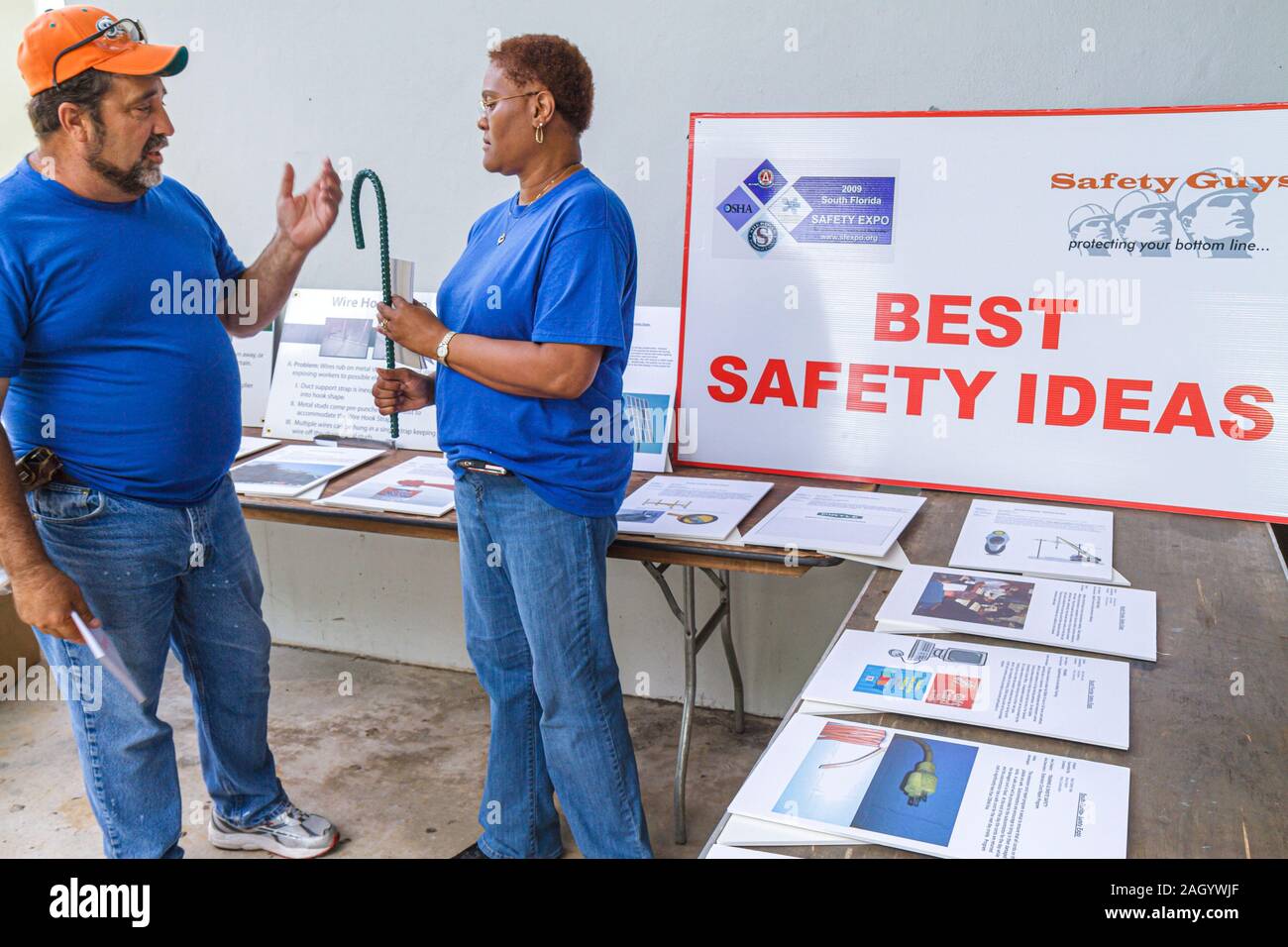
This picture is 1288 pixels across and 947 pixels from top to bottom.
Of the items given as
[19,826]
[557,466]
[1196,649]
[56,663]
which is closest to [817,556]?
[557,466]

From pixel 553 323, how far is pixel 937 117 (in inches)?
46.8

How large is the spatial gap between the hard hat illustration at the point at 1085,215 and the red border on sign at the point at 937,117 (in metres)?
0.20

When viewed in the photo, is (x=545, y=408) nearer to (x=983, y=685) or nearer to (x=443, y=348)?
(x=443, y=348)

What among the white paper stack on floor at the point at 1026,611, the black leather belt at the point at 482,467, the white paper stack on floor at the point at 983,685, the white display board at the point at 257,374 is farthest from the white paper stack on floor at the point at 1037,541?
the white display board at the point at 257,374

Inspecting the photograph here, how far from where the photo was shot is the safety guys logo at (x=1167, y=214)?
7.23 ft

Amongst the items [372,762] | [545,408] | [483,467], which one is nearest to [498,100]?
[545,408]

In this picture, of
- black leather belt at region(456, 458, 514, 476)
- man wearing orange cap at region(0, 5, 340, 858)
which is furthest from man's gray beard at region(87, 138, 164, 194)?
black leather belt at region(456, 458, 514, 476)

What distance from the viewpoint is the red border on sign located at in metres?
2.22

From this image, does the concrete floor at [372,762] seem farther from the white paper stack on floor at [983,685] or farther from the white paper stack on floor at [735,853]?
the white paper stack on floor at [735,853]

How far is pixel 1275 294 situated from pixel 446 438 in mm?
1720

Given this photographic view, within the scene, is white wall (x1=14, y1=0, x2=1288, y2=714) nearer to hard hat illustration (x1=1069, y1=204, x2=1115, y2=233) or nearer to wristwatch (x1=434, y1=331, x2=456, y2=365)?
hard hat illustration (x1=1069, y1=204, x2=1115, y2=233)

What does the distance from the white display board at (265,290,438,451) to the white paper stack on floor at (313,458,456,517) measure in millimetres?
281

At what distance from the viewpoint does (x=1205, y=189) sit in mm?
2221

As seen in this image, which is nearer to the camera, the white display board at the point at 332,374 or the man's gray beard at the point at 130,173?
the man's gray beard at the point at 130,173
